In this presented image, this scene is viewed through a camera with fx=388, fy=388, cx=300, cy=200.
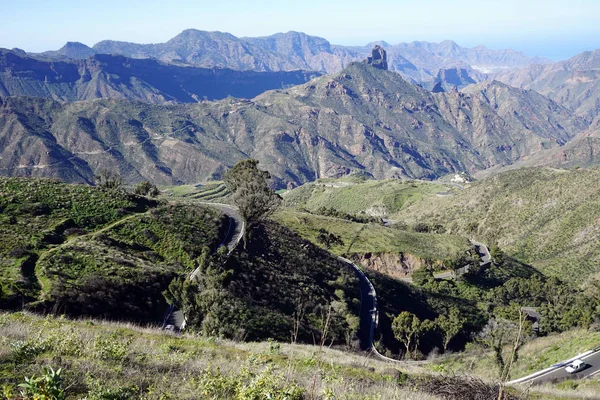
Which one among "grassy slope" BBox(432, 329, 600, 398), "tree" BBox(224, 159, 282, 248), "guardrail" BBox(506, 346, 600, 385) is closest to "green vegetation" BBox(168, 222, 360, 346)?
"tree" BBox(224, 159, 282, 248)

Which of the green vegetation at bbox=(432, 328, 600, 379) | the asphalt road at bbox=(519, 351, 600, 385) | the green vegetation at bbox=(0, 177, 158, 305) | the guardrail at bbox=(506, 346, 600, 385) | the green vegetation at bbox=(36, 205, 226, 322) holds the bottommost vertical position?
the green vegetation at bbox=(432, 328, 600, 379)

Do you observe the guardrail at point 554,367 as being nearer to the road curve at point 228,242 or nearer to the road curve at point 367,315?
the road curve at point 367,315

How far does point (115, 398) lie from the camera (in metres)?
7.21

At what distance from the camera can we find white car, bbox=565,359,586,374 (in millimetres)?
25639

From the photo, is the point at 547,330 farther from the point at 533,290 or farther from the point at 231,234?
the point at 231,234

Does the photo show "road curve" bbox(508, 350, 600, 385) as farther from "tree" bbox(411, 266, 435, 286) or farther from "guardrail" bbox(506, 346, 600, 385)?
"tree" bbox(411, 266, 435, 286)

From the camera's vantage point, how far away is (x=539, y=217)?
386ft

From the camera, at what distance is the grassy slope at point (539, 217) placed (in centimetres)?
9856

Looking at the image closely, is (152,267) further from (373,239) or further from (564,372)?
(373,239)

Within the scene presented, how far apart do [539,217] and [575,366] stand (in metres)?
107

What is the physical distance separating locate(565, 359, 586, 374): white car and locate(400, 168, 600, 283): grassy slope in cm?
7719

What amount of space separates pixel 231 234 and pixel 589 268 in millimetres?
87351

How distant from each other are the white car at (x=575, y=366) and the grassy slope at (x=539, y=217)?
77192 millimetres

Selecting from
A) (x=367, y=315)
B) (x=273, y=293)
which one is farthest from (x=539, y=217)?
(x=273, y=293)
